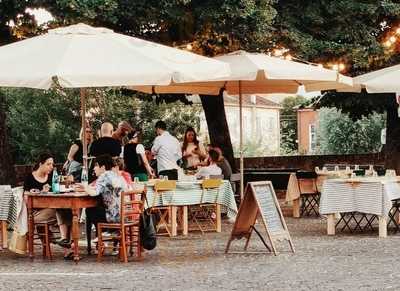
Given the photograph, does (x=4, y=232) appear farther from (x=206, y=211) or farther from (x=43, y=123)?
(x=43, y=123)

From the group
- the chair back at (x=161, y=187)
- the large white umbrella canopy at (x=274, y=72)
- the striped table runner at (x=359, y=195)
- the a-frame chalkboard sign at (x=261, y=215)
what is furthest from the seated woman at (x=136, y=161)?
the a-frame chalkboard sign at (x=261, y=215)

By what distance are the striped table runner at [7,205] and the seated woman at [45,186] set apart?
1.90 feet

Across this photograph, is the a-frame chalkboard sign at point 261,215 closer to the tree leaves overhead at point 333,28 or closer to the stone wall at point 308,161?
the tree leaves overhead at point 333,28

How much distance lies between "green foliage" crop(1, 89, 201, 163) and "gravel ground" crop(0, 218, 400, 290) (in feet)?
72.3

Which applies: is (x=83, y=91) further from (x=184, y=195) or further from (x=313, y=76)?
(x=313, y=76)

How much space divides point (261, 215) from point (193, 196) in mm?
3054

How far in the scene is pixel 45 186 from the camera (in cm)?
1385

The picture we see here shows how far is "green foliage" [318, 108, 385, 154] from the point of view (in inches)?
1927

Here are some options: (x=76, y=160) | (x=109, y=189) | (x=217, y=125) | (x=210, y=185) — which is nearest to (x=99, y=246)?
(x=109, y=189)

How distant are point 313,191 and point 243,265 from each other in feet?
25.5

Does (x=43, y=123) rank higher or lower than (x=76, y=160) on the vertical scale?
higher

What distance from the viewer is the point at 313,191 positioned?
67.2 feet

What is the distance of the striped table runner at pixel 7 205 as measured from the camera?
14716mm

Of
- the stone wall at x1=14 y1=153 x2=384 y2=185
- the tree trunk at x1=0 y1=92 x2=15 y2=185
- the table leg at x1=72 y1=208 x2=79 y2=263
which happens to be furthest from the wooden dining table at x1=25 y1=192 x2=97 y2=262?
the stone wall at x1=14 y1=153 x2=384 y2=185
